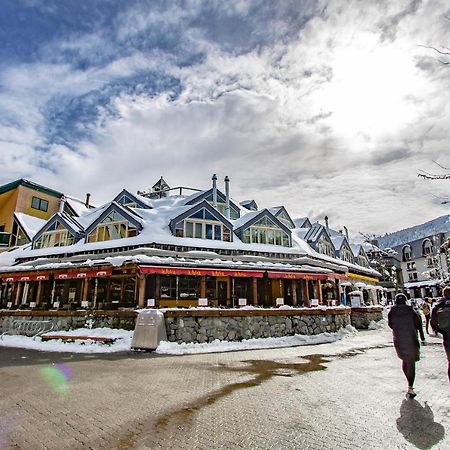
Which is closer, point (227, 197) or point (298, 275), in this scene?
point (298, 275)

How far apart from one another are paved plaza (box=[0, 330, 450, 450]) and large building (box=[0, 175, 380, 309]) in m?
9.08

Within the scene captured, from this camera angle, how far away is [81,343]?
13.1m

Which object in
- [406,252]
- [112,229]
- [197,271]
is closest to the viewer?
[197,271]

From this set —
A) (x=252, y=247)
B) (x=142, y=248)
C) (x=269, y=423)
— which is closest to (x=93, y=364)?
(x=269, y=423)

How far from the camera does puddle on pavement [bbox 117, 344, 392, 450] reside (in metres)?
4.36

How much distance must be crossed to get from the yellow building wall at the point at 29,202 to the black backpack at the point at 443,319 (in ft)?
110

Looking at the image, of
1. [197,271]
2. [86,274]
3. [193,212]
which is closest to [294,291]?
[197,271]

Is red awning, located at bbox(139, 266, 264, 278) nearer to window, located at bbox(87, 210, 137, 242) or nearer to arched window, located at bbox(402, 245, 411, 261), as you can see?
window, located at bbox(87, 210, 137, 242)

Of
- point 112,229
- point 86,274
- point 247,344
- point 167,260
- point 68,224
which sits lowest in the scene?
point 247,344

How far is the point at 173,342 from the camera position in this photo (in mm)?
13000

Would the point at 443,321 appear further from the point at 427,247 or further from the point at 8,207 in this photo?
the point at 427,247

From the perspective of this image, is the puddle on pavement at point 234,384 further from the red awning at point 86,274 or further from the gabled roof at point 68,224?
the gabled roof at point 68,224

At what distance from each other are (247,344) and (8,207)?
91.6ft

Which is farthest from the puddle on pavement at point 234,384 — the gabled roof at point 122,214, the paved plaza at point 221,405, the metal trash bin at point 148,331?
the gabled roof at point 122,214
